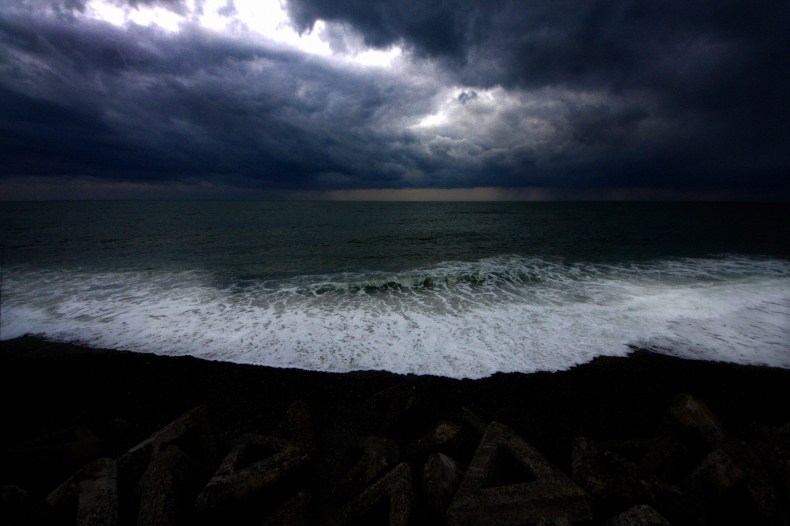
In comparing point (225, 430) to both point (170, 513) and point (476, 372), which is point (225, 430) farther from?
point (476, 372)

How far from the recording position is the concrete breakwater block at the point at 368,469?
304 centimetres

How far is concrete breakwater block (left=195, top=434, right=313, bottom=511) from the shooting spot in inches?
107

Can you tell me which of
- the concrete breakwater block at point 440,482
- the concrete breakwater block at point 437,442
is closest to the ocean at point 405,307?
the concrete breakwater block at point 437,442

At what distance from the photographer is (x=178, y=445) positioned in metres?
3.65

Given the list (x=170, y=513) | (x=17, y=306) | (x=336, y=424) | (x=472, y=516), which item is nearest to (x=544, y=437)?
(x=472, y=516)

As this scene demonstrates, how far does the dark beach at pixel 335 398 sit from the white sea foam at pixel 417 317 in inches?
20.4

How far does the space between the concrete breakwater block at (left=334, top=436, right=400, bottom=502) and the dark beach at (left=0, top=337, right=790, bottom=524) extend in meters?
0.50

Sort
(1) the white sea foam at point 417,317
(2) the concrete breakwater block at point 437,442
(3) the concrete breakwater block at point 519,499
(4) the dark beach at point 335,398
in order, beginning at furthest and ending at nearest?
1. (1) the white sea foam at point 417,317
2. (4) the dark beach at point 335,398
3. (2) the concrete breakwater block at point 437,442
4. (3) the concrete breakwater block at point 519,499

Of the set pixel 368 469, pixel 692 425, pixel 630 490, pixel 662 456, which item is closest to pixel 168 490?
pixel 368 469

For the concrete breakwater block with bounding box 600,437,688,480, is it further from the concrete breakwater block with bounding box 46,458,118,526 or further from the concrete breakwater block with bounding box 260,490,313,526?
the concrete breakwater block with bounding box 46,458,118,526

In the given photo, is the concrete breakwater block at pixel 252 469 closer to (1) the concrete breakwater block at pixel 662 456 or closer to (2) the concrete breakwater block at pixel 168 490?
(2) the concrete breakwater block at pixel 168 490

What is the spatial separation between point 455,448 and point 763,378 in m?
6.95

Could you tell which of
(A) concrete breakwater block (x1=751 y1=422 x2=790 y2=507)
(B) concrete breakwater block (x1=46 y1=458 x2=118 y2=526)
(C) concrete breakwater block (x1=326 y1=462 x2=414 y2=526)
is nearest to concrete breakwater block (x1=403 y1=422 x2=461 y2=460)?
(C) concrete breakwater block (x1=326 y1=462 x2=414 y2=526)

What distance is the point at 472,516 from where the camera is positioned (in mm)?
2527
